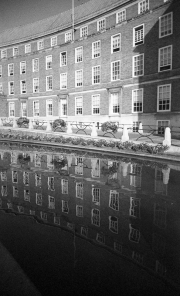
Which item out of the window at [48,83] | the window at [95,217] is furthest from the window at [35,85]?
the window at [95,217]

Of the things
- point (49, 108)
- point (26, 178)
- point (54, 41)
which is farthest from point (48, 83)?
point (26, 178)

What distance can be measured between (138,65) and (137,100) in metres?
4.12

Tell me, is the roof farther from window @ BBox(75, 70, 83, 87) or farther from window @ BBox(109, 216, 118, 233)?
window @ BBox(109, 216, 118, 233)

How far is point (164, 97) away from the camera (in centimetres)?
2380

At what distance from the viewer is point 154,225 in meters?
4.85

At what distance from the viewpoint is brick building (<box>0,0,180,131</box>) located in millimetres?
23719

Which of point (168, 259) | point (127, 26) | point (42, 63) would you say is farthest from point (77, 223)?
point (42, 63)

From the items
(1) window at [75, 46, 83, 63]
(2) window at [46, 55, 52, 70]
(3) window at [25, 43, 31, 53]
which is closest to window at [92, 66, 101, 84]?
(1) window at [75, 46, 83, 63]

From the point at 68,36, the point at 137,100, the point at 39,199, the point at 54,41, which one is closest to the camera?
the point at 39,199

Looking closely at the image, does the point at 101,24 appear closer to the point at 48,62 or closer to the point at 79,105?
the point at 48,62

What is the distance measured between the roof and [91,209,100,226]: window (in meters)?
30.8

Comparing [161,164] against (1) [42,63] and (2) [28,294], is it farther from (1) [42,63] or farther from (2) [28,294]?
(1) [42,63]

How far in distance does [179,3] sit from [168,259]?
2533cm

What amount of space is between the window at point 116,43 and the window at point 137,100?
6.50 m
